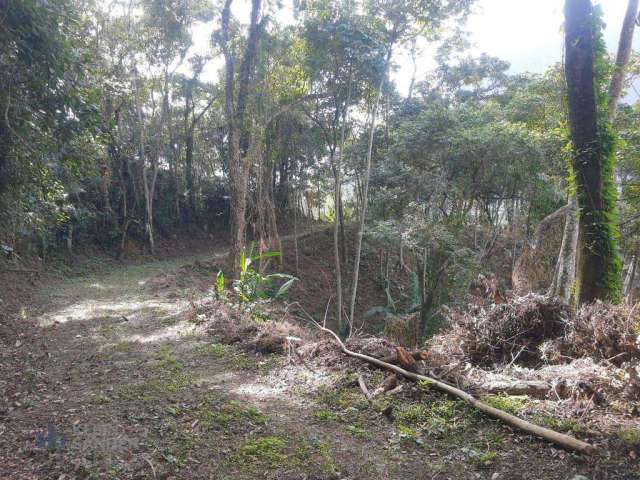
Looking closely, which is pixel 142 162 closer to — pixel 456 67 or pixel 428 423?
pixel 456 67

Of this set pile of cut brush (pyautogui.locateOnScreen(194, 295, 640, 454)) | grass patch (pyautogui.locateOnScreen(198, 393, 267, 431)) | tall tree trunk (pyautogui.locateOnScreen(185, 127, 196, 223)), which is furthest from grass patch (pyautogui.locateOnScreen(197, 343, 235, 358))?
tall tree trunk (pyautogui.locateOnScreen(185, 127, 196, 223))

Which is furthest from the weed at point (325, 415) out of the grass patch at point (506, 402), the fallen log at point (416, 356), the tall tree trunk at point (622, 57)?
the tall tree trunk at point (622, 57)

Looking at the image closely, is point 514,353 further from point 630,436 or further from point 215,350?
point 215,350

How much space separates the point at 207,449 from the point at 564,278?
8.58 metres

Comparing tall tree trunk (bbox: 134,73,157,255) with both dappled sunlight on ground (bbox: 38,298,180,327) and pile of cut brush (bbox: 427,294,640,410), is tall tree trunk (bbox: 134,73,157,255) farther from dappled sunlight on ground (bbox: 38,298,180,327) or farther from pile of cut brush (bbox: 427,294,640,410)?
pile of cut brush (bbox: 427,294,640,410)

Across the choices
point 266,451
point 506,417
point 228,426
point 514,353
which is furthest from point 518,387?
point 228,426

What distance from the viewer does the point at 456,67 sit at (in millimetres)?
22234

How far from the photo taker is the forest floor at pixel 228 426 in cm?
326

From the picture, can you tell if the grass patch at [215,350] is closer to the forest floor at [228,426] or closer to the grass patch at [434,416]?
the forest floor at [228,426]

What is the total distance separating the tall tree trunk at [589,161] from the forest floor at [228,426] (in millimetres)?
3045

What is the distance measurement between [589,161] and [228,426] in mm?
5398

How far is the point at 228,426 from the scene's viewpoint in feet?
13.2

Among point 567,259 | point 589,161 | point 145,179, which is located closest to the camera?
point 589,161

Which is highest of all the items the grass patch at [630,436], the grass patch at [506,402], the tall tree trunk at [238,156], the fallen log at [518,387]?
the tall tree trunk at [238,156]
